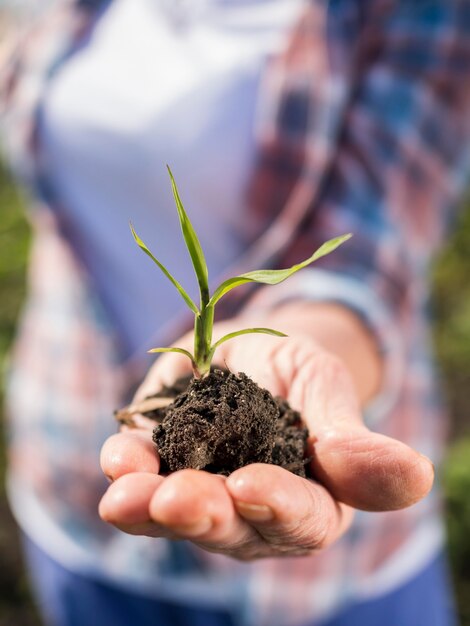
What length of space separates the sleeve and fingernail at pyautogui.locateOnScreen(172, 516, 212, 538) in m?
0.99

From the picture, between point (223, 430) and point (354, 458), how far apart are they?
19 cm

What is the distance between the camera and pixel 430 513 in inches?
79.8

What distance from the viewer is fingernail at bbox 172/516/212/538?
801 mm

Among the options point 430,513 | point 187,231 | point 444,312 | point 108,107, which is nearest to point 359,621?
point 430,513

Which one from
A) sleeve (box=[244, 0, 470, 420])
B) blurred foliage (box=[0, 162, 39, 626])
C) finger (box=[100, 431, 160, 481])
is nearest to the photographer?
finger (box=[100, 431, 160, 481])

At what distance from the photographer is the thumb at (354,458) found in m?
0.94

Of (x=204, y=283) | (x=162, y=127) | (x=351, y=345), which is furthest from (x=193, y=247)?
(x=162, y=127)

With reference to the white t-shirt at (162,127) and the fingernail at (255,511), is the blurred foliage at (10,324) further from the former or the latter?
the fingernail at (255,511)

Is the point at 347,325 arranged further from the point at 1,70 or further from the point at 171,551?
the point at 1,70

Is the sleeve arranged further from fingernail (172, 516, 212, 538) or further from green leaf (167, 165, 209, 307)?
fingernail (172, 516, 212, 538)

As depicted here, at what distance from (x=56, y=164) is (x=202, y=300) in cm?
120

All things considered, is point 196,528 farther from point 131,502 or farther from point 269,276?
point 269,276

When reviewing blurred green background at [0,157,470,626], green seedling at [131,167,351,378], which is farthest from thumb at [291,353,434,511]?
blurred green background at [0,157,470,626]

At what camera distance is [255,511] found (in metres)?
0.83
